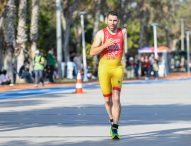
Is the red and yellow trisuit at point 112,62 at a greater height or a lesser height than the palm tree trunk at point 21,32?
lesser

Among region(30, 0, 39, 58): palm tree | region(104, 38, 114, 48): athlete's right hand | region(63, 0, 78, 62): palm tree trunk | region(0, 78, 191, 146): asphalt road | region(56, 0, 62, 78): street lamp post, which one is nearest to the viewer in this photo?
region(0, 78, 191, 146): asphalt road

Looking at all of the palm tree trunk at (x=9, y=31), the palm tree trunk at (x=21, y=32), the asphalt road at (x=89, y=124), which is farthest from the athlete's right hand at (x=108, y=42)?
the palm tree trunk at (x=21, y=32)

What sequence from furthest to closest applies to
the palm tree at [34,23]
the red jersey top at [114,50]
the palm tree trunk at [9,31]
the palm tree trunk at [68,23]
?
the palm tree trunk at [68,23] → the palm tree at [34,23] → the palm tree trunk at [9,31] → the red jersey top at [114,50]

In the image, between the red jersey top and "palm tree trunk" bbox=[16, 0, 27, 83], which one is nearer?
the red jersey top

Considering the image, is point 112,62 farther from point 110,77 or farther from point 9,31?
point 9,31

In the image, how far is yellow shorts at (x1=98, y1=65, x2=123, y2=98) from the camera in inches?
450

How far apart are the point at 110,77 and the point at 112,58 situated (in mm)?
313

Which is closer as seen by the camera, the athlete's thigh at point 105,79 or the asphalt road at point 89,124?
the asphalt road at point 89,124

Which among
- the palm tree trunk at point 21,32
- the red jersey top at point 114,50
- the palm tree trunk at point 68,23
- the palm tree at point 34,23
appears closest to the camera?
the red jersey top at point 114,50

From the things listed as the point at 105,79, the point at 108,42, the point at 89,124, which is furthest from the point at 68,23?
the point at 108,42

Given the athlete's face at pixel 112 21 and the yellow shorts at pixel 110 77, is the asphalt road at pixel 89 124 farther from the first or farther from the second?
the athlete's face at pixel 112 21

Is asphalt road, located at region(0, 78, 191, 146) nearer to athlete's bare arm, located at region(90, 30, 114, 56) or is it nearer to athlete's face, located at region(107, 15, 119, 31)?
athlete's bare arm, located at region(90, 30, 114, 56)

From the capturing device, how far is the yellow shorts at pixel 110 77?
11438mm

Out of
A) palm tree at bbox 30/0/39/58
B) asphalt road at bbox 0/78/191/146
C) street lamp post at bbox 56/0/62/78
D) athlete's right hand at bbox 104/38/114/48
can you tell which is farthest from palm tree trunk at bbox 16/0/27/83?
athlete's right hand at bbox 104/38/114/48
